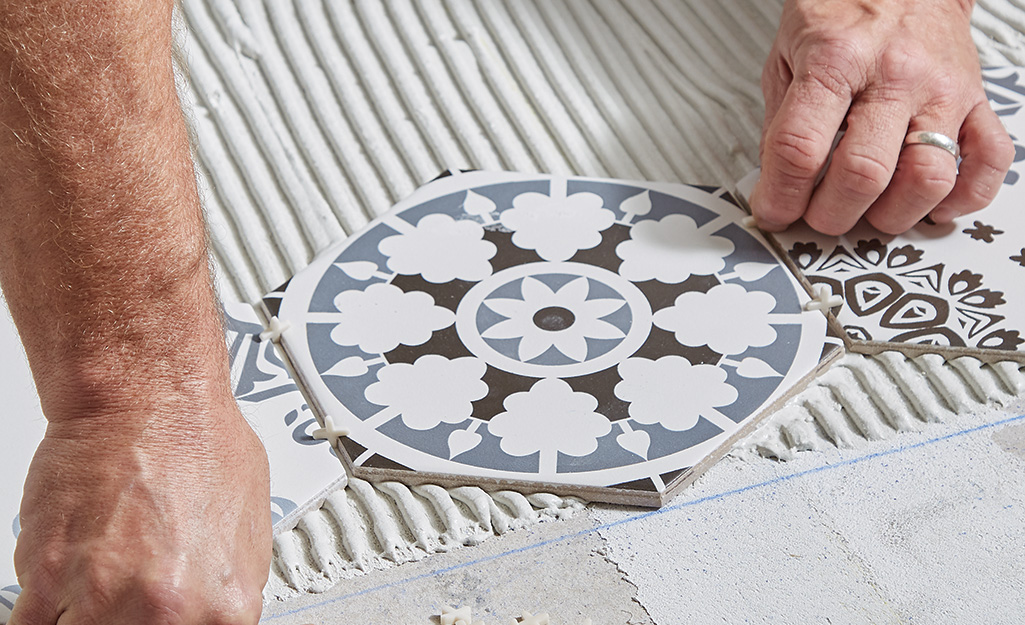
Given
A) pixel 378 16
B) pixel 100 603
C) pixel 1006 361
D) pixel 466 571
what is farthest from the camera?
pixel 378 16

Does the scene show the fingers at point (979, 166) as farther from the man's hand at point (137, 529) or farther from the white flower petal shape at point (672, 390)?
the man's hand at point (137, 529)

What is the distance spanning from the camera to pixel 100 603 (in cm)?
53

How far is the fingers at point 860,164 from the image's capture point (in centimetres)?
91

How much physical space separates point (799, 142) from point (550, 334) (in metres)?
0.28

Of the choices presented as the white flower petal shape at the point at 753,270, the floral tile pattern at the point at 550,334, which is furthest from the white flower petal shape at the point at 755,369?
the white flower petal shape at the point at 753,270

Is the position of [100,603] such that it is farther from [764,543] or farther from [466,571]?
[764,543]

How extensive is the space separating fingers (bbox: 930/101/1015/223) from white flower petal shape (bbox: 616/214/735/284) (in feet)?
0.69

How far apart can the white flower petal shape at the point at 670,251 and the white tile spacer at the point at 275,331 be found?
12.3 inches

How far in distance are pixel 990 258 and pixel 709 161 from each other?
31 cm

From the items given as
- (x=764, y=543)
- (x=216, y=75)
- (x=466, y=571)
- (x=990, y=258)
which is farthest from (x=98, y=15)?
(x=990, y=258)

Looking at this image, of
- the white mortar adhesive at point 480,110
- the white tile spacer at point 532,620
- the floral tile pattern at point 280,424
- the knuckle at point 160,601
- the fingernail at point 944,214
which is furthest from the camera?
the fingernail at point 944,214

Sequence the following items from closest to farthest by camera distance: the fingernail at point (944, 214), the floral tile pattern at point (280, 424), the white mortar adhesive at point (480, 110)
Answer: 1. the floral tile pattern at point (280, 424)
2. the white mortar adhesive at point (480, 110)
3. the fingernail at point (944, 214)

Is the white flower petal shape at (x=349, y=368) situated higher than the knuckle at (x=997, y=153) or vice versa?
the white flower petal shape at (x=349, y=368)

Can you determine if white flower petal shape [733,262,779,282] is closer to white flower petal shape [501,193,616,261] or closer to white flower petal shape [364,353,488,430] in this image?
white flower petal shape [501,193,616,261]
